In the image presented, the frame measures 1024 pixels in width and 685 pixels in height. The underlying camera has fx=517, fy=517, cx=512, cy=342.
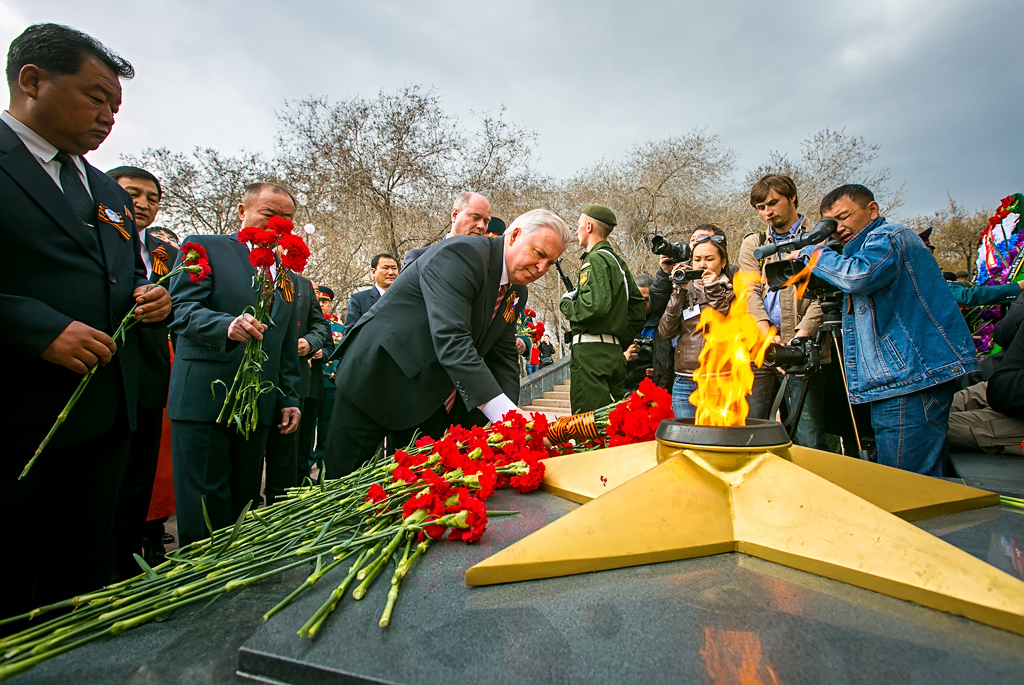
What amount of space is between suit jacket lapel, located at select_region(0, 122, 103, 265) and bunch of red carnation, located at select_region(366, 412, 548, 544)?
1.54m

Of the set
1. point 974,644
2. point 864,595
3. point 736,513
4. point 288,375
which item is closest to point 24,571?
point 288,375

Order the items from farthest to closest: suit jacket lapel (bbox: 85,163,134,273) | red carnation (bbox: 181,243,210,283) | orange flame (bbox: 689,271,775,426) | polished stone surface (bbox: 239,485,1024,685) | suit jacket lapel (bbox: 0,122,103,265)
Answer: red carnation (bbox: 181,243,210,283)
suit jacket lapel (bbox: 85,163,134,273)
suit jacket lapel (bbox: 0,122,103,265)
orange flame (bbox: 689,271,775,426)
polished stone surface (bbox: 239,485,1024,685)

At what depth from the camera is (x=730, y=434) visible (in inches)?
49.9

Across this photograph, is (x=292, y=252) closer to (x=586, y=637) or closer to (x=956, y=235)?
(x=586, y=637)

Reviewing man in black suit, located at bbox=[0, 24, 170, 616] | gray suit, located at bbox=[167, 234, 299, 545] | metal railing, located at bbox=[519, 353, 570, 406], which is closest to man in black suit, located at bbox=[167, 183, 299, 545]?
gray suit, located at bbox=[167, 234, 299, 545]

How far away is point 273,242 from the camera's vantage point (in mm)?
2578

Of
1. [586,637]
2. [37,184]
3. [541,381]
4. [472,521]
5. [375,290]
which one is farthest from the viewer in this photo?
[541,381]

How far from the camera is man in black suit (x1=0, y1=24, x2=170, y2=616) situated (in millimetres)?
1709

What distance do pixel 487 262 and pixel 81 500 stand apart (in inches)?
77.0

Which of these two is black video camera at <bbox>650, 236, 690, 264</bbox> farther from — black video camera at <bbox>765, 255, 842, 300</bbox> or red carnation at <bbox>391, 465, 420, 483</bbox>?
red carnation at <bbox>391, 465, 420, 483</bbox>

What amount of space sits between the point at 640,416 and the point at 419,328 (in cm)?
124

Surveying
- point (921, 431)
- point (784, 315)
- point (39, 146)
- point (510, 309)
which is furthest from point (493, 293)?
point (784, 315)

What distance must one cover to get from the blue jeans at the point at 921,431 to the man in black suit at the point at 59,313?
11.0 ft

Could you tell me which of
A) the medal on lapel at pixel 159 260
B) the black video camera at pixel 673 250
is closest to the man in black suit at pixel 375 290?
the medal on lapel at pixel 159 260
